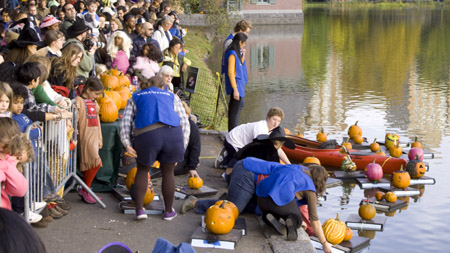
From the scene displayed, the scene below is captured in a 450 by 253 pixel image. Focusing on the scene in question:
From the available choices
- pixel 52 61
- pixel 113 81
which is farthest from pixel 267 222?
pixel 113 81

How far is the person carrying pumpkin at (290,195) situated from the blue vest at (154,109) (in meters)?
1.24

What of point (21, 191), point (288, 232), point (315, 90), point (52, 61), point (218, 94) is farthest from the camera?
point (315, 90)

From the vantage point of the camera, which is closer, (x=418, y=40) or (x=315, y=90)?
(x=315, y=90)

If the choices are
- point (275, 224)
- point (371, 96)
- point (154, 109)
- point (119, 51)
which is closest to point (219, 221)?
point (275, 224)

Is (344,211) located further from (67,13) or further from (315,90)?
(315,90)

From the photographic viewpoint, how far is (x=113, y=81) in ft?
35.8

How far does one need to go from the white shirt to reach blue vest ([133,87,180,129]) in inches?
97.2

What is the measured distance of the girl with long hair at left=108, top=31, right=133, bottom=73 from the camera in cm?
1262

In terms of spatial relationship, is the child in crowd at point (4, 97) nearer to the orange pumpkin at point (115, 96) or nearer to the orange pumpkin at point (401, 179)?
the orange pumpkin at point (115, 96)

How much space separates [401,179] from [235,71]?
3352 mm

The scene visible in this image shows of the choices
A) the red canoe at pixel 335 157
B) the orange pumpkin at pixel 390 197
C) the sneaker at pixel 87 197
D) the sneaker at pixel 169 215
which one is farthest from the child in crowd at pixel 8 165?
the red canoe at pixel 335 157

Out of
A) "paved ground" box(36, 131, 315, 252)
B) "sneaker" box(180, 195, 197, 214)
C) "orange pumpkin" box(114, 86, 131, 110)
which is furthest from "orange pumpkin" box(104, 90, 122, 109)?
"sneaker" box(180, 195, 197, 214)

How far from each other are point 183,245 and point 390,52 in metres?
35.6

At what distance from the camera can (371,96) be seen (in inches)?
912
